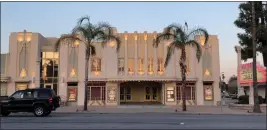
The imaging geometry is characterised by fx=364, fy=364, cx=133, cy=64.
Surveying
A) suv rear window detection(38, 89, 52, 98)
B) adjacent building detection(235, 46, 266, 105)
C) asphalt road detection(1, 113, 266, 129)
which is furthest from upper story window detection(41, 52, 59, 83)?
asphalt road detection(1, 113, 266, 129)

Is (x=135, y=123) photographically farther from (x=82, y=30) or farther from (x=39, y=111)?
(x=82, y=30)

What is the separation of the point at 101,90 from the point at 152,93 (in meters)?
6.42

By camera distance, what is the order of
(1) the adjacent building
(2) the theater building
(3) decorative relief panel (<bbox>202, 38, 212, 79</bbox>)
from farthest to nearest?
(3) decorative relief panel (<bbox>202, 38, 212, 79</bbox>) → (2) the theater building → (1) the adjacent building

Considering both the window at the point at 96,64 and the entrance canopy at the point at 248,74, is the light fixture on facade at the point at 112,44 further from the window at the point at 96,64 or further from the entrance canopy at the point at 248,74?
the entrance canopy at the point at 248,74

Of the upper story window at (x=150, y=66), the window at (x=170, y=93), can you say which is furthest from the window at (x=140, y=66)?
the window at (x=170, y=93)

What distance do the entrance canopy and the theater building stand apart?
5719mm

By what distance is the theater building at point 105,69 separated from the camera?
134ft

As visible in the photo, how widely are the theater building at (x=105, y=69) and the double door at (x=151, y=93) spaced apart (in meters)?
2.09

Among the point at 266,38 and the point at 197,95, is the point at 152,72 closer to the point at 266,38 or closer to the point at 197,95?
the point at 197,95

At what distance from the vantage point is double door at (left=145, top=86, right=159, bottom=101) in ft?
144

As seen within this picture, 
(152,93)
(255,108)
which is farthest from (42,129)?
(152,93)

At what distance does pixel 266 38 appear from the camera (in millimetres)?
36125

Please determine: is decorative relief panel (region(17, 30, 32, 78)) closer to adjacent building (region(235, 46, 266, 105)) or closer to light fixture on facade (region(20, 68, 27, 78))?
light fixture on facade (region(20, 68, 27, 78))

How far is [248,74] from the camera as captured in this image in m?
34.1
